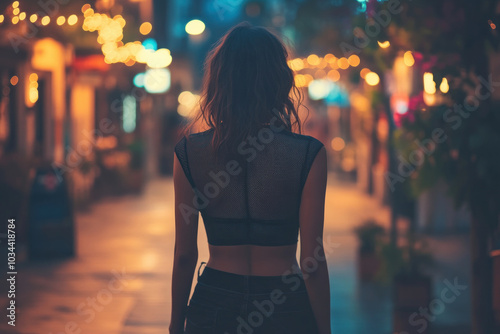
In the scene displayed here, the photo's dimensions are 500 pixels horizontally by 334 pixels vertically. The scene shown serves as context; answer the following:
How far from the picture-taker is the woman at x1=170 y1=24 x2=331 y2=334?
8.13 ft

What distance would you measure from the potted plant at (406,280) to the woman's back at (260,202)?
148 inches

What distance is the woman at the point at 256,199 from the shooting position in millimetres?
2477

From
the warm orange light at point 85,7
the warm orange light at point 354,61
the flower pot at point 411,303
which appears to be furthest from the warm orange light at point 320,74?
the flower pot at point 411,303

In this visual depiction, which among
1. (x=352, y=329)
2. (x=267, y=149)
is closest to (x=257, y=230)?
(x=267, y=149)

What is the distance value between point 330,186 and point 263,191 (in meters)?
23.7

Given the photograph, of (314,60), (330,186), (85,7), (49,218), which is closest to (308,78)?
(314,60)

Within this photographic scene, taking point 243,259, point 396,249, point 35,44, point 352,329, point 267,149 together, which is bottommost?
point 352,329

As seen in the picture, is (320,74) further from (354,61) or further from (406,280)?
(406,280)

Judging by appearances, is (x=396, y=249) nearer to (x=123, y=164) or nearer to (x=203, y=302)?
(x=203, y=302)

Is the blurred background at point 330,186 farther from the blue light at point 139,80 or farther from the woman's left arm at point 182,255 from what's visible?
the woman's left arm at point 182,255

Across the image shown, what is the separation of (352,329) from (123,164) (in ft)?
51.0

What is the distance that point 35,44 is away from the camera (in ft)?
51.1

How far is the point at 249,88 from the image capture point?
2.52m

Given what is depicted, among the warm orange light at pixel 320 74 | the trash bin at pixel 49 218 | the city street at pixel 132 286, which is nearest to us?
the city street at pixel 132 286
